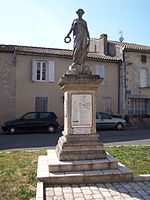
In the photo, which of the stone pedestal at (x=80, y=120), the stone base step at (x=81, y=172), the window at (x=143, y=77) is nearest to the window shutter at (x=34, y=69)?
the window at (x=143, y=77)

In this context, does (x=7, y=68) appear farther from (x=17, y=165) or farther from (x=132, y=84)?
(x=17, y=165)

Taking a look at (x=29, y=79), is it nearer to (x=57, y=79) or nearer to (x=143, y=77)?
(x=57, y=79)

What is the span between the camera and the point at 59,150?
6.57 m

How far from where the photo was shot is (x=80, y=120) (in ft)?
21.9

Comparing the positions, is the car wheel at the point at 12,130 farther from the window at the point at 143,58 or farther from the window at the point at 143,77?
the window at the point at 143,58

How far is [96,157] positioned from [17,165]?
80.4 inches

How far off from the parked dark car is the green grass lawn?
896 cm

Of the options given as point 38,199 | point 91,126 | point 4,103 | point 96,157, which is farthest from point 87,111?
point 4,103

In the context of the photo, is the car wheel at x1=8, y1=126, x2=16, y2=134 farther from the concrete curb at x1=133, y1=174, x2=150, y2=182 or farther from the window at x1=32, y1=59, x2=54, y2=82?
the concrete curb at x1=133, y1=174, x2=150, y2=182

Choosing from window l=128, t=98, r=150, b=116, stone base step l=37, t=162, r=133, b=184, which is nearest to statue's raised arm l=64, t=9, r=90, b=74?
stone base step l=37, t=162, r=133, b=184

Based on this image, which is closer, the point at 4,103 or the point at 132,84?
the point at 4,103

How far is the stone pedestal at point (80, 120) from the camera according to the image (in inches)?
254

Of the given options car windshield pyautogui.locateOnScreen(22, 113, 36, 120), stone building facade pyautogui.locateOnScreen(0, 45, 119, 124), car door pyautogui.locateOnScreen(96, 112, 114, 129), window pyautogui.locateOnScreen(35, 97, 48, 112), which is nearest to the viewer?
car windshield pyautogui.locateOnScreen(22, 113, 36, 120)

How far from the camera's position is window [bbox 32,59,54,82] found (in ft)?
66.5
